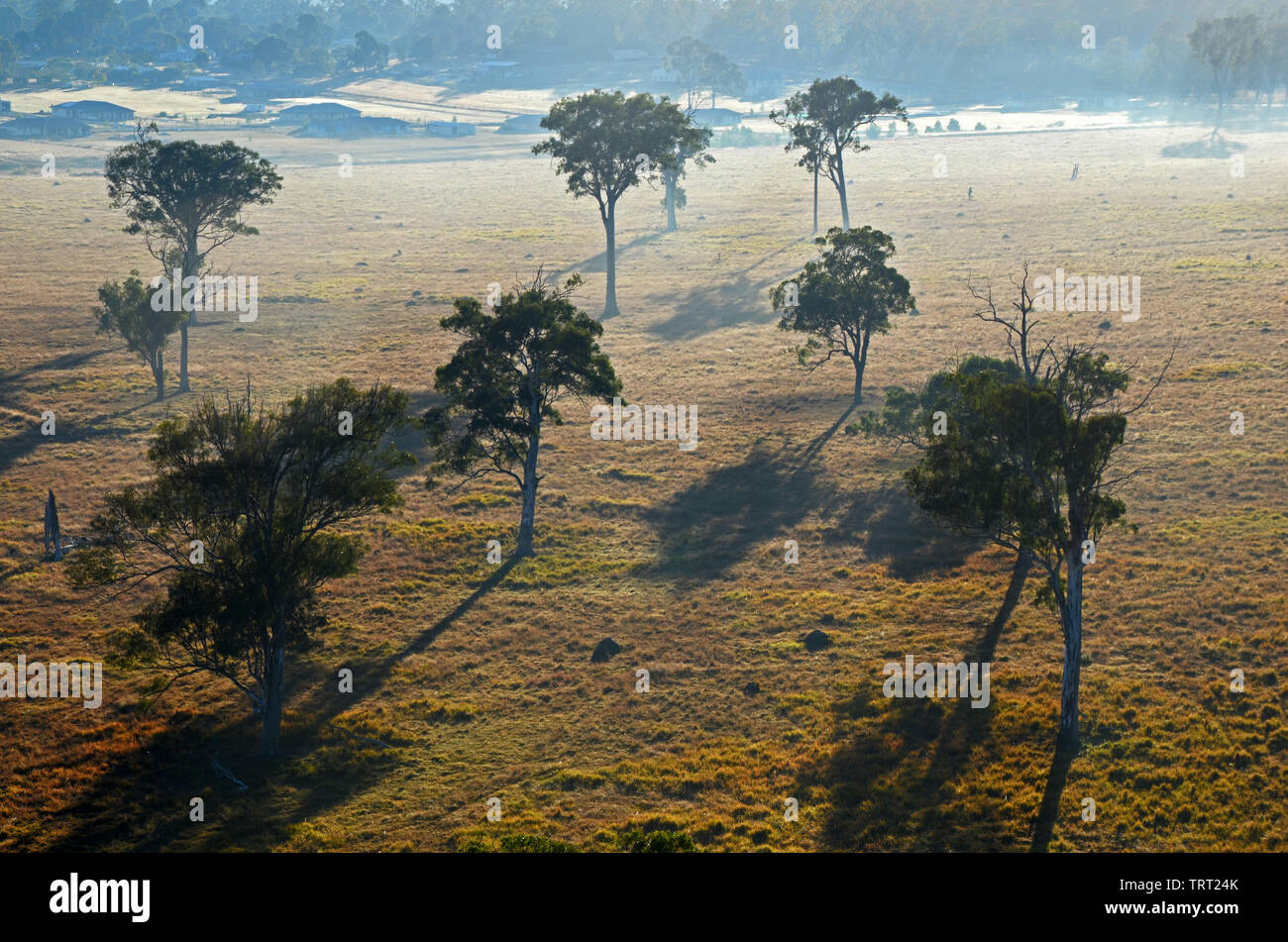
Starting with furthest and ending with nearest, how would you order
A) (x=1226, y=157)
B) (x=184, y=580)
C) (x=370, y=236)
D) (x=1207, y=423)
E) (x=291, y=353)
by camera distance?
(x=1226, y=157) < (x=370, y=236) < (x=291, y=353) < (x=1207, y=423) < (x=184, y=580)

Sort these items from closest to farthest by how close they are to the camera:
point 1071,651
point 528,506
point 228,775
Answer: point 1071,651, point 228,775, point 528,506

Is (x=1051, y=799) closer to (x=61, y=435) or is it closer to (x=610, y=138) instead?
(x=61, y=435)

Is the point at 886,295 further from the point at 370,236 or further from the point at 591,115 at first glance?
the point at 370,236

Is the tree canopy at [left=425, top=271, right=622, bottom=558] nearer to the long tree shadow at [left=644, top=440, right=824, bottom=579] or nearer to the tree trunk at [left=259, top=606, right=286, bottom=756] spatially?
the long tree shadow at [left=644, top=440, right=824, bottom=579]

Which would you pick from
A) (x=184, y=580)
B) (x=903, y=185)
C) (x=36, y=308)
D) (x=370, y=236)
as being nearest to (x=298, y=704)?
(x=184, y=580)

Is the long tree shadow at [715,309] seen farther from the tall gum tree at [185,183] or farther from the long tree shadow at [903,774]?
the long tree shadow at [903,774]

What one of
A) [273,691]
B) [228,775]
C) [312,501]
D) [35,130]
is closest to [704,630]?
[312,501]
